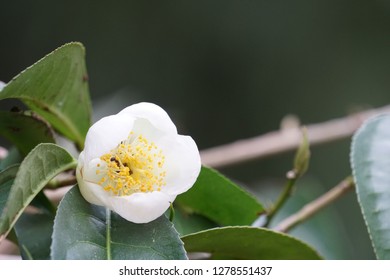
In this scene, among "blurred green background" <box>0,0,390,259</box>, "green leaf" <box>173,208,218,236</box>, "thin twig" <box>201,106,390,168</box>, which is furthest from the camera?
"blurred green background" <box>0,0,390,259</box>

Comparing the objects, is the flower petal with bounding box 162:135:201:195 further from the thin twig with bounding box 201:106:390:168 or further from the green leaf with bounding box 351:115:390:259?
the thin twig with bounding box 201:106:390:168

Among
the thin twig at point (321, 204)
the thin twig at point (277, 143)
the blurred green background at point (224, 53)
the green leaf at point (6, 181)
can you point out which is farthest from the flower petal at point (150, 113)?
the blurred green background at point (224, 53)

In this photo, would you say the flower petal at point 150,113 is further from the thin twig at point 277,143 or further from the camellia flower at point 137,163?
the thin twig at point 277,143

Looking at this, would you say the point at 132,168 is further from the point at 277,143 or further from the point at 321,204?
the point at 277,143

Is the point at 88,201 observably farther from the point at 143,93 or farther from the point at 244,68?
the point at 244,68

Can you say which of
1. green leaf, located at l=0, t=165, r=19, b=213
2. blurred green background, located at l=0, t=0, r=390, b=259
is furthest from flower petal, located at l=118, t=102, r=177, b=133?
blurred green background, located at l=0, t=0, r=390, b=259

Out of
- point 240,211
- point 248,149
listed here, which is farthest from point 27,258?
point 248,149
